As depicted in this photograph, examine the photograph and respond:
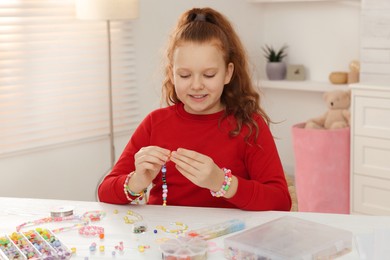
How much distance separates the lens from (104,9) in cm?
377

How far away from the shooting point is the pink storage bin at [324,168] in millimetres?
3871

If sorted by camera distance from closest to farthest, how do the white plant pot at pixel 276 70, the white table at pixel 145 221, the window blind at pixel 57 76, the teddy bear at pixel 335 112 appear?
the white table at pixel 145 221
the window blind at pixel 57 76
the teddy bear at pixel 335 112
the white plant pot at pixel 276 70

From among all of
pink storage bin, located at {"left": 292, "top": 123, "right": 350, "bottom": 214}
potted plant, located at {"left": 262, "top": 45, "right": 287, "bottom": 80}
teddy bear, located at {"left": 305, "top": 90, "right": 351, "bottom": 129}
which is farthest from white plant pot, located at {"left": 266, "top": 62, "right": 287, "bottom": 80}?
pink storage bin, located at {"left": 292, "top": 123, "right": 350, "bottom": 214}

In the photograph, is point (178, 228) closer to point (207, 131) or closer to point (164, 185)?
point (164, 185)

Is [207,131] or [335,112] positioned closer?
[207,131]

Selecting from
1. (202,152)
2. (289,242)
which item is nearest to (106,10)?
(202,152)

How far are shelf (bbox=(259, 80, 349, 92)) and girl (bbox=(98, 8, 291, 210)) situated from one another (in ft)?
8.09

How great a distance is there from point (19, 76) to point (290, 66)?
6.89ft

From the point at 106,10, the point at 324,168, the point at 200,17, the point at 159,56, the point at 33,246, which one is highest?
the point at 106,10

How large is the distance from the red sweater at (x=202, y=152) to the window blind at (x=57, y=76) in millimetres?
1756

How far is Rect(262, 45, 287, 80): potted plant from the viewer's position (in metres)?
4.96

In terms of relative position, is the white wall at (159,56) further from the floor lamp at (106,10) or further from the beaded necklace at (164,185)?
the beaded necklace at (164,185)

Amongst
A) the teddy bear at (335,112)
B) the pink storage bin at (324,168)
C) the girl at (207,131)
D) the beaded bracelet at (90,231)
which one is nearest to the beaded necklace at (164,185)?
the girl at (207,131)

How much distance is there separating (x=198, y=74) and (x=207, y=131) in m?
0.22
